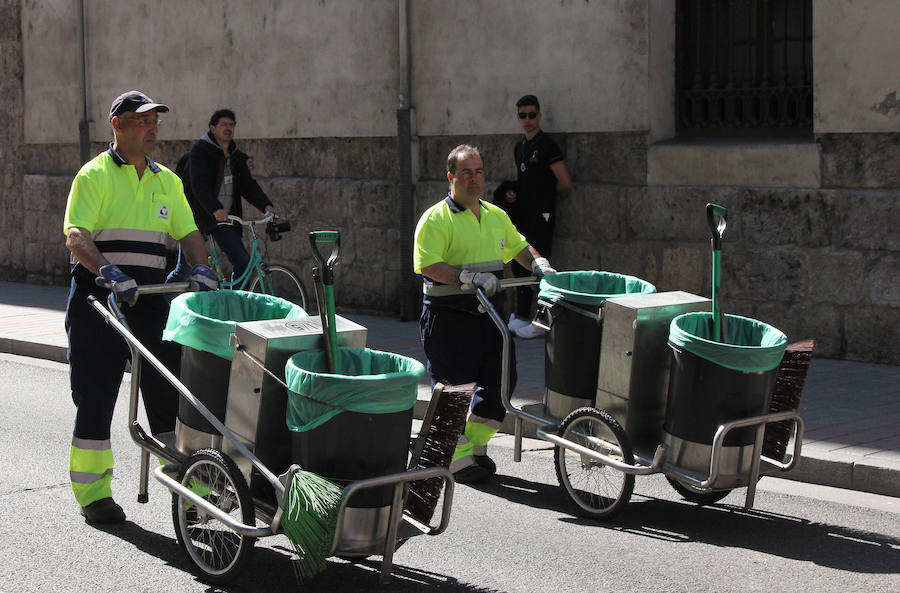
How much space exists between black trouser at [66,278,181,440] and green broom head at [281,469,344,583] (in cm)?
171

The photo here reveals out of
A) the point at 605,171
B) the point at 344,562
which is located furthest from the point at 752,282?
the point at 344,562

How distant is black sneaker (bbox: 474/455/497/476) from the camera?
696cm

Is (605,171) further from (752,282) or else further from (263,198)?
(263,198)

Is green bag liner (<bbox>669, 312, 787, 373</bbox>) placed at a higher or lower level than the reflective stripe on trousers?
higher

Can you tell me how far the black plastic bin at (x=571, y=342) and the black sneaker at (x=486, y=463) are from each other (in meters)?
0.56

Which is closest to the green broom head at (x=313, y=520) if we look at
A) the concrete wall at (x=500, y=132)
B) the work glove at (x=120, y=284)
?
the work glove at (x=120, y=284)

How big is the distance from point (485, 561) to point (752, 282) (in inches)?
204

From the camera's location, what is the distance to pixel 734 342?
6023 mm

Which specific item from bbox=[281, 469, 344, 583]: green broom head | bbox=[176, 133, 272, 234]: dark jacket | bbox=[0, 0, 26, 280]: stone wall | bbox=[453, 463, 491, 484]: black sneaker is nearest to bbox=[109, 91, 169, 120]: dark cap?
bbox=[281, 469, 344, 583]: green broom head

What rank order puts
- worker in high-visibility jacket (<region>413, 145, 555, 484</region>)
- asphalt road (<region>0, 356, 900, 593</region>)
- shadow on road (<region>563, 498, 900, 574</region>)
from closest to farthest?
asphalt road (<region>0, 356, 900, 593</region>)
shadow on road (<region>563, 498, 900, 574</region>)
worker in high-visibility jacket (<region>413, 145, 555, 484</region>)

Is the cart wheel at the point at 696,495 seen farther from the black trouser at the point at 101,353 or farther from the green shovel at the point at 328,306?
the black trouser at the point at 101,353

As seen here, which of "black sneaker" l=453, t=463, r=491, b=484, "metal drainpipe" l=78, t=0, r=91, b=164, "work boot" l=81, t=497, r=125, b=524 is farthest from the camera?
"metal drainpipe" l=78, t=0, r=91, b=164

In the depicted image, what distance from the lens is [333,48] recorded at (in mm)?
13234

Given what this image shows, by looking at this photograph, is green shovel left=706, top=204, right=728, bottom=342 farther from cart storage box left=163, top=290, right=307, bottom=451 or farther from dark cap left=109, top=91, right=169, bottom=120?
dark cap left=109, top=91, right=169, bottom=120
